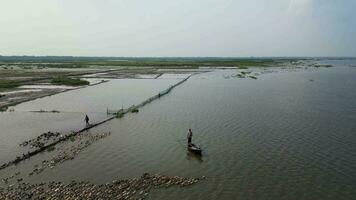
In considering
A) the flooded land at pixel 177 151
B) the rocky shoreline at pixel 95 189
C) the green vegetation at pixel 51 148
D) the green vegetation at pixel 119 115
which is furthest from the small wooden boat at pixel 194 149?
the green vegetation at pixel 119 115

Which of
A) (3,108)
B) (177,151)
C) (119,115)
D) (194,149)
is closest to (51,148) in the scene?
(177,151)

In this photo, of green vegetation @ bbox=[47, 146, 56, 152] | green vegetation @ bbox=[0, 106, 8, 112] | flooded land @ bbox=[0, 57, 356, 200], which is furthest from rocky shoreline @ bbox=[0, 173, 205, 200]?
green vegetation @ bbox=[0, 106, 8, 112]

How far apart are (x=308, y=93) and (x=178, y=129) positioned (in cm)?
3249

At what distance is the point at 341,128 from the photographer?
1230 inches

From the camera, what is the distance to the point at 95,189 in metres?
18.4

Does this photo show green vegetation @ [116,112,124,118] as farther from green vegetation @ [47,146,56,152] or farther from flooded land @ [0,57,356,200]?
green vegetation @ [47,146,56,152]

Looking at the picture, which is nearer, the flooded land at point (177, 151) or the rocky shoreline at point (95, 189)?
the rocky shoreline at point (95, 189)

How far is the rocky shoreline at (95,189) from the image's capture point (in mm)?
17516

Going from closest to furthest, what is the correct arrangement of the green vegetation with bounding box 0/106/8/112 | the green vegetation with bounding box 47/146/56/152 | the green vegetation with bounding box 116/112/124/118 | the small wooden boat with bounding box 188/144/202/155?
the small wooden boat with bounding box 188/144/202/155 → the green vegetation with bounding box 47/146/56/152 → the green vegetation with bounding box 116/112/124/118 → the green vegetation with bounding box 0/106/8/112

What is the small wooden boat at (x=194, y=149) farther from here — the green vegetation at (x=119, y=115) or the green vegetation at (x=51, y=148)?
the green vegetation at (x=119, y=115)

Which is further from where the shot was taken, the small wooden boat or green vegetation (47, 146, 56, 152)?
green vegetation (47, 146, 56, 152)

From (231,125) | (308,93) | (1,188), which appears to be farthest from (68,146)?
(308,93)

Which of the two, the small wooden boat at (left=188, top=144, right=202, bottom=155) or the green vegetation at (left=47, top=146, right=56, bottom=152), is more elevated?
the small wooden boat at (left=188, top=144, right=202, bottom=155)

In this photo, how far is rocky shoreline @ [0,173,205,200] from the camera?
57.5ft
